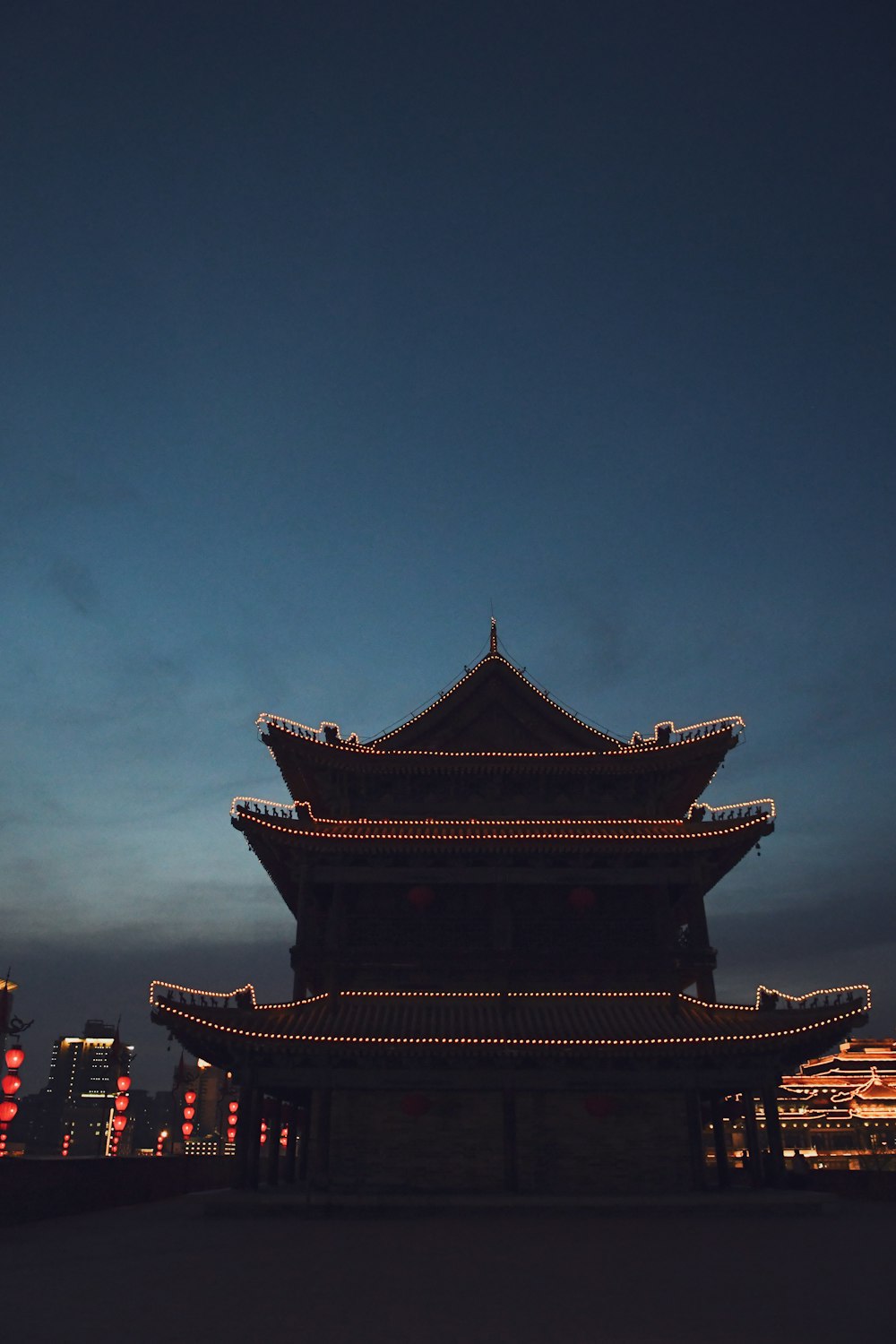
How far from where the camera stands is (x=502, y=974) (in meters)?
23.9

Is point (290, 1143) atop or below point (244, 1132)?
below

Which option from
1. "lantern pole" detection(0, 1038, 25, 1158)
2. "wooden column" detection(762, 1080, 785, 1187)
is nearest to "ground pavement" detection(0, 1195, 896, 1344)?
"wooden column" detection(762, 1080, 785, 1187)

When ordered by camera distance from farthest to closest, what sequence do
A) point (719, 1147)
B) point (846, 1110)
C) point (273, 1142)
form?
point (846, 1110) → point (273, 1142) → point (719, 1147)

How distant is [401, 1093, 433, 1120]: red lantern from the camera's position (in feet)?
71.4

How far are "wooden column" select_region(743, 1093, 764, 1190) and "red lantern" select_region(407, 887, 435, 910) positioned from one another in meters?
9.55

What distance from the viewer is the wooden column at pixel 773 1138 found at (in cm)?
2222

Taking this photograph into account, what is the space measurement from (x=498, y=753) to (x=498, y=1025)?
25.8ft

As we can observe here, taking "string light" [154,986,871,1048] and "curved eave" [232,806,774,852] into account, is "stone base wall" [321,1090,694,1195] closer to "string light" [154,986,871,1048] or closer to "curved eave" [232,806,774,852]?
"string light" [154,986,871,1048]

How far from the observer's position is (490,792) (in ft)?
88.9

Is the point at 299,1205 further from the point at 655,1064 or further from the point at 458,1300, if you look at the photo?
the point at 458,1300

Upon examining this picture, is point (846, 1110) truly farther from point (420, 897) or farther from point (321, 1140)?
point (321, 1140)

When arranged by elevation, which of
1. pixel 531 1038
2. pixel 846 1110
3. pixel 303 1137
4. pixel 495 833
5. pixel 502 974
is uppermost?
pixel 495 833

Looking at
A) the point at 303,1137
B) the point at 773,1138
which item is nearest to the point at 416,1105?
the point at 773,1138

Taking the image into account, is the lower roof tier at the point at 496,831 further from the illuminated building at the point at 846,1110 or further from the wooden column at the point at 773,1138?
the illuminated building at the point at 846,1110
